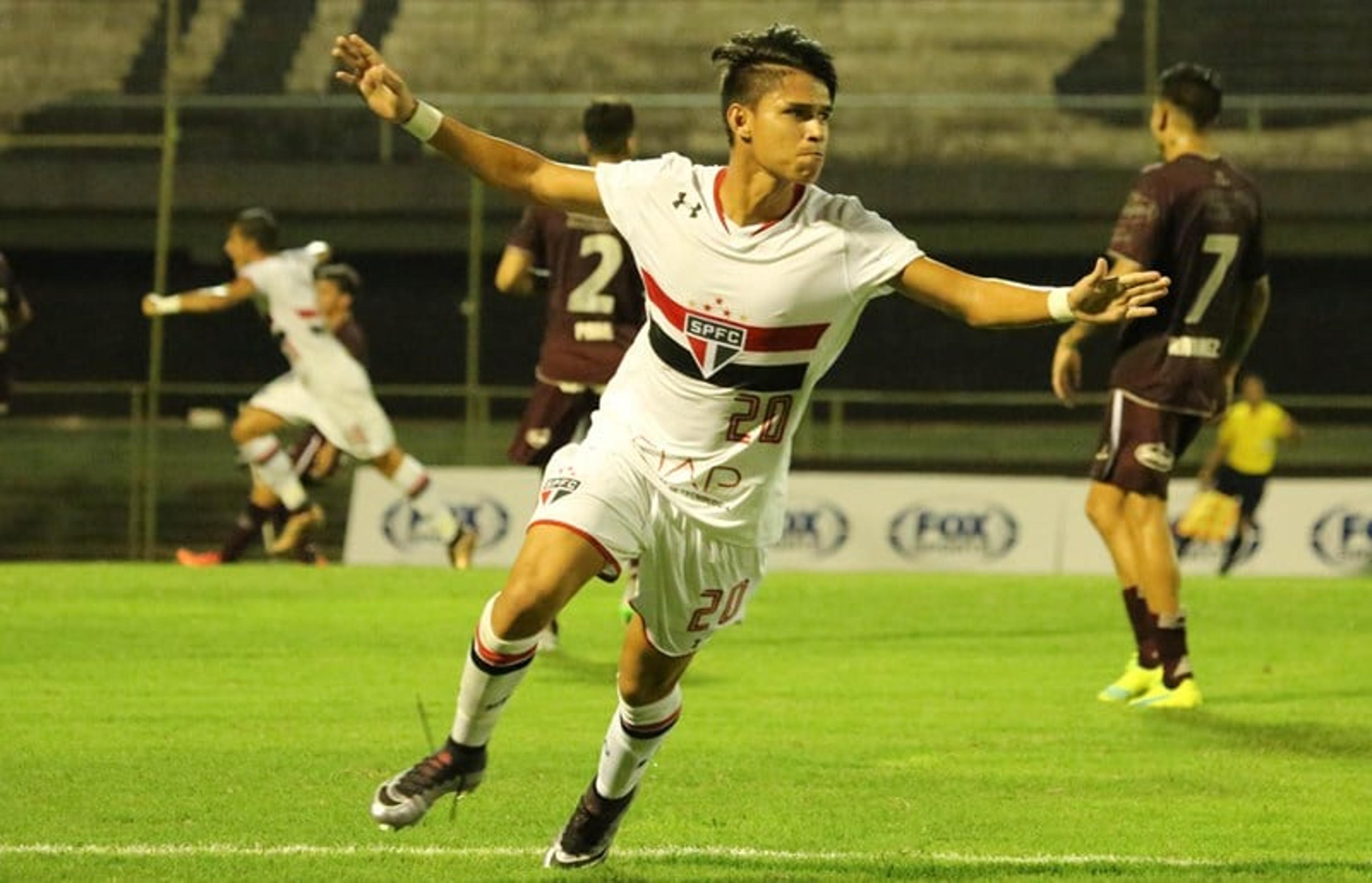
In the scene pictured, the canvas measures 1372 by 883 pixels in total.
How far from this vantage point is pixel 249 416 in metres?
16.1

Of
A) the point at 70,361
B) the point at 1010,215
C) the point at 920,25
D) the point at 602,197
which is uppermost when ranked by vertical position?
the point at 602,197

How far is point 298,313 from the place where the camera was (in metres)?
16.2

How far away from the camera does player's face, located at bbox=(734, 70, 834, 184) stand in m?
5.70

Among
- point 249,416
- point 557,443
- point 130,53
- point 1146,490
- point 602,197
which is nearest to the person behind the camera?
point 602,197

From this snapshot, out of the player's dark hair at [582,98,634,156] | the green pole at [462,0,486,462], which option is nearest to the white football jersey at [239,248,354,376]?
the green pole at [462,0,486,462]

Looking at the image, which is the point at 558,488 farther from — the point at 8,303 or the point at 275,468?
the point at 8,303

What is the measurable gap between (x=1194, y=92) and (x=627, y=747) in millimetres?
4567

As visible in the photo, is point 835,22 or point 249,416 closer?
point 249,416

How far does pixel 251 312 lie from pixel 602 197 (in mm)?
22440

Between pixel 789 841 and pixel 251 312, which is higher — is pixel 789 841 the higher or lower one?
the higher one

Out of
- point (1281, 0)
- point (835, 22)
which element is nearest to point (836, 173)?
point (835, 22)

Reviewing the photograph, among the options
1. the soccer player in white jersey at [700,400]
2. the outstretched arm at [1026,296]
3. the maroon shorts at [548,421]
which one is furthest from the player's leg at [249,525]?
the outstretched arm at [1026,296]

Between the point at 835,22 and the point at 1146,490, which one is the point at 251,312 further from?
the point at 1146,490

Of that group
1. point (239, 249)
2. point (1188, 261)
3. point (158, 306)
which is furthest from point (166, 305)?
point (1188, 261)
